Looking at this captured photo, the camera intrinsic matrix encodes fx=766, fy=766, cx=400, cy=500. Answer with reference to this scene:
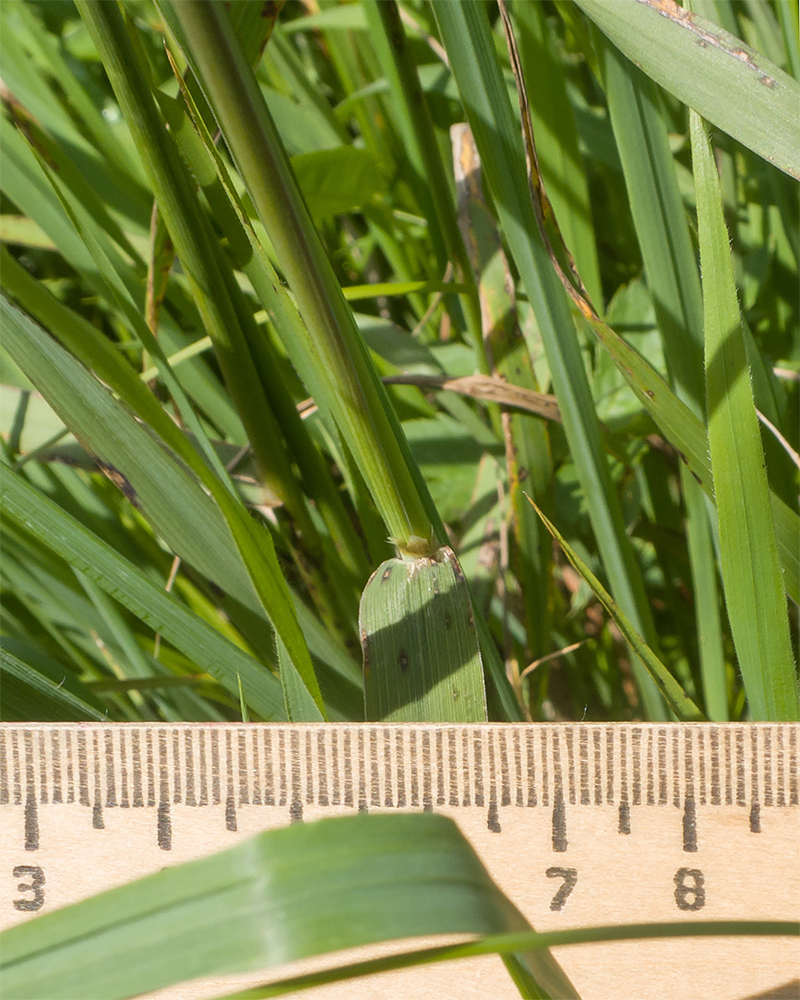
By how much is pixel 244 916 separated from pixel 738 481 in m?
0.33

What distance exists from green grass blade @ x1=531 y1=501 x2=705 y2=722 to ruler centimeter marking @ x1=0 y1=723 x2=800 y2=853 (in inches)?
1.2

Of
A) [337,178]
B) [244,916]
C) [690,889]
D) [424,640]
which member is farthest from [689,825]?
[337,178]

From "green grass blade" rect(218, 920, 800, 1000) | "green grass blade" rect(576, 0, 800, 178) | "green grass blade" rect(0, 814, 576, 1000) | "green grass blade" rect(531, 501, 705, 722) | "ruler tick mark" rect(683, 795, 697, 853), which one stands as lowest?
"green grass blade" rect(218, 920, 800, 1000)

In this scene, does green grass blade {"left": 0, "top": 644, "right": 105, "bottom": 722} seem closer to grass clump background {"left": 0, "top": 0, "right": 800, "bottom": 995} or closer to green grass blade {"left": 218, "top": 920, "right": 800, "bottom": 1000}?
grass clump background {"left": 0, "top": 0, "right": 800, "bottom": 995}

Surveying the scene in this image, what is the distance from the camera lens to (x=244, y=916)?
0.78 feet

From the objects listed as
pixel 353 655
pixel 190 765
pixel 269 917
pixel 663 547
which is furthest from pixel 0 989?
pixel 663 547

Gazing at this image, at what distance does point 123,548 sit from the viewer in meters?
0.67

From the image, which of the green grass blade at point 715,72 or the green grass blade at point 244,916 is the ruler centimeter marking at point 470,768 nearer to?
the green grass blade at point 244,916

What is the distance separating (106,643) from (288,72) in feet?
1.92

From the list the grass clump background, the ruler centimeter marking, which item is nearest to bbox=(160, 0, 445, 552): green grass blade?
the grass clump background

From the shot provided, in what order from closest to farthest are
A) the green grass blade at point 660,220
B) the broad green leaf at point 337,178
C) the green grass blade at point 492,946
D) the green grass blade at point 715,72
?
1. the green grass blade at point 492,946
2. the green grass blade at point 715,72
3. the green grass blade at point 660,220
4. the broad green leaf at point 337,178

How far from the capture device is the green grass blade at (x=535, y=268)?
436mm

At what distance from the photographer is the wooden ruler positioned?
428 millimetres

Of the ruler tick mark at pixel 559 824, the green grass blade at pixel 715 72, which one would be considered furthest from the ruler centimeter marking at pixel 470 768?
the green grass blade at pixel 715 72
